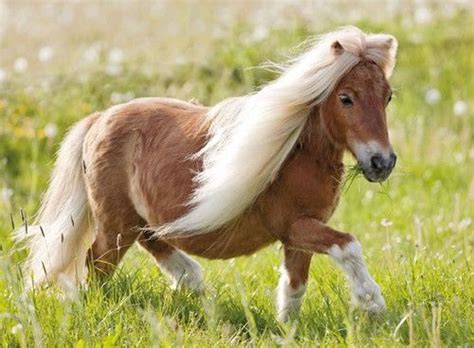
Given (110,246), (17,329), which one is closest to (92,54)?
(110,246)

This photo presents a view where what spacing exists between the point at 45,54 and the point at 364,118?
9.00 m

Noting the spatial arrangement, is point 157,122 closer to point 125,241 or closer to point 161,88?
point 125,241

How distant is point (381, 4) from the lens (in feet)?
55.9

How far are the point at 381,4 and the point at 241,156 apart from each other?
11.9 metres

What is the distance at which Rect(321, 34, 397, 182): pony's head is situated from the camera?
208 inches

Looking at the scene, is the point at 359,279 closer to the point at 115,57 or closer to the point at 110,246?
the point at 110,246

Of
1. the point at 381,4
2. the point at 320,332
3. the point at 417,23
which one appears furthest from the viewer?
the point at 381,4

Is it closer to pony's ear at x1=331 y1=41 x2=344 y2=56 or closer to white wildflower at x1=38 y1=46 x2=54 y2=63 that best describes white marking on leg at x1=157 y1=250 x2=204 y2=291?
pony's ear at x1=331 y1=41 x2=344 y2=56

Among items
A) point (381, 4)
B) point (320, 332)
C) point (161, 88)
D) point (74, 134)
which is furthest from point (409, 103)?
point (320, 332)

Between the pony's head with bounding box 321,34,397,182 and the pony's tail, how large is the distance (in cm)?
179

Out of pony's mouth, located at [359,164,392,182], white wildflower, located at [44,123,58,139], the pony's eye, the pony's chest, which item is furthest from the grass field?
the pony's eye

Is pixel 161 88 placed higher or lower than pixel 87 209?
lower

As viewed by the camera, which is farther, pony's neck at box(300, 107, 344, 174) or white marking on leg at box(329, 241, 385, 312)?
pony's neck at box(300, 107, 344, 174)

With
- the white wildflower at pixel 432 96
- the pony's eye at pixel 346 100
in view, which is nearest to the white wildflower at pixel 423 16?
the white wildflower at pixel 432 96
